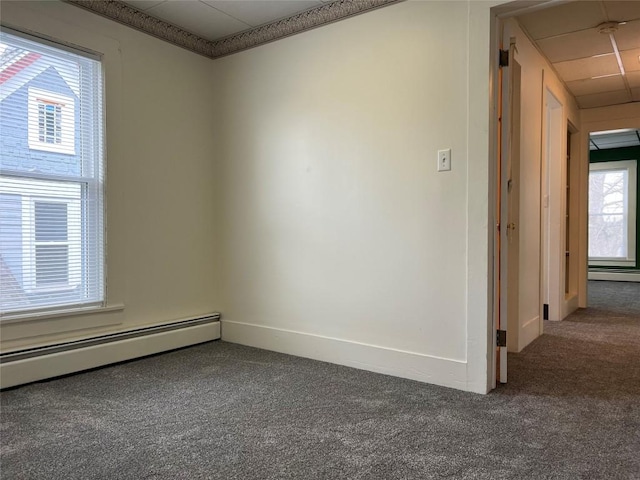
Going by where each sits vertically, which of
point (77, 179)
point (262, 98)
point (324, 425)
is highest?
point (262, 98)

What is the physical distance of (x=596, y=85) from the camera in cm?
455

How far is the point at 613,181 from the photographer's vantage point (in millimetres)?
8602

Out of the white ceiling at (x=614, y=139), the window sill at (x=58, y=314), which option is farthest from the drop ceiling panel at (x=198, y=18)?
the white ceiling at (x=614, y=139)

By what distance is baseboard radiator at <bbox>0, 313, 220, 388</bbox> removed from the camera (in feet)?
8.20

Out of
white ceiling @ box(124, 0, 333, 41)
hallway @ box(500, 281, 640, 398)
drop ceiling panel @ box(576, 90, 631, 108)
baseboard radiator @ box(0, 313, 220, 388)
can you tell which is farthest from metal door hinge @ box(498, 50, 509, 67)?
drop ceiling panel @ box(576, 90, 631, 108)

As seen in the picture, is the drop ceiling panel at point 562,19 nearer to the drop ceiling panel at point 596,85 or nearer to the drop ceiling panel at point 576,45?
the drop ceiling panel at point 576,45

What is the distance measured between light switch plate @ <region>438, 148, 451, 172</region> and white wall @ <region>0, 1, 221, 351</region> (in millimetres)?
1922

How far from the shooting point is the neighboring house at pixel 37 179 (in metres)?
2.54

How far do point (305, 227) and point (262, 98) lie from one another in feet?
3.47

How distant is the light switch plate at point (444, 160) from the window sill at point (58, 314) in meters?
2.25

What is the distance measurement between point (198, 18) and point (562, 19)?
2542 millimetres

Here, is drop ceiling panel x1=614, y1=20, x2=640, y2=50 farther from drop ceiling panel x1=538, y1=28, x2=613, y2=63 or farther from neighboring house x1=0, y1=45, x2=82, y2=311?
neighboring house x1=0, y1=45, x2=82, y2=311

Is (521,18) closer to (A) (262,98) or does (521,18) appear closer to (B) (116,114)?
(A) (262,98)

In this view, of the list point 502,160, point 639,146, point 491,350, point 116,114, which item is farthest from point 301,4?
point 639,146
